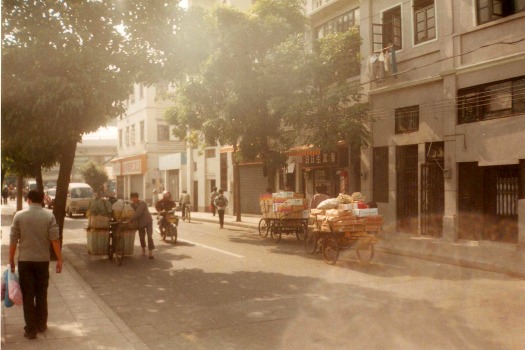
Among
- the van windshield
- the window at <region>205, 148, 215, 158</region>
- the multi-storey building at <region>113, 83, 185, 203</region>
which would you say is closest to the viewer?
the van windshield

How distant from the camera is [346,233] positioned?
1291 centimetres

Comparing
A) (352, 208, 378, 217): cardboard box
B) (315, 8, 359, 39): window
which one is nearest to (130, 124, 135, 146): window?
(315, 8, 359, 39): window

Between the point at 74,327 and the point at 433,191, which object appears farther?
the point at 433,191

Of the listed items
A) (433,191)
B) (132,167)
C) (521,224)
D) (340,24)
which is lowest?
(521,224)

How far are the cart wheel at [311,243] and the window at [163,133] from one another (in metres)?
35.1

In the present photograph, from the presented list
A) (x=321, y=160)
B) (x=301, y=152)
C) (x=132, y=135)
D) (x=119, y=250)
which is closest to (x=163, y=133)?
(x=132, y=135)

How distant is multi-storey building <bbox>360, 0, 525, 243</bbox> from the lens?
1647cm

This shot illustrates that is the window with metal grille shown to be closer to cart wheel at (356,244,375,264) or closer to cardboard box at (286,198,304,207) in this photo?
cardboard box at (286,198,304,207)

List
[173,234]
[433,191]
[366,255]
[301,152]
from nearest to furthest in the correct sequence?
[366,255], [173,234], [433,191], [301,152]

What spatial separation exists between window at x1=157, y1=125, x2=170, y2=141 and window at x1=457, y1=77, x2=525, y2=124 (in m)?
34.8

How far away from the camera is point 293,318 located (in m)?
7.95

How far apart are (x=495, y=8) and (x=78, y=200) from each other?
25706 mm

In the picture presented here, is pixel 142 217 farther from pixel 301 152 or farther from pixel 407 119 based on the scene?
pixel 301 152

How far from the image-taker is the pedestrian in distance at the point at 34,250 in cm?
700
